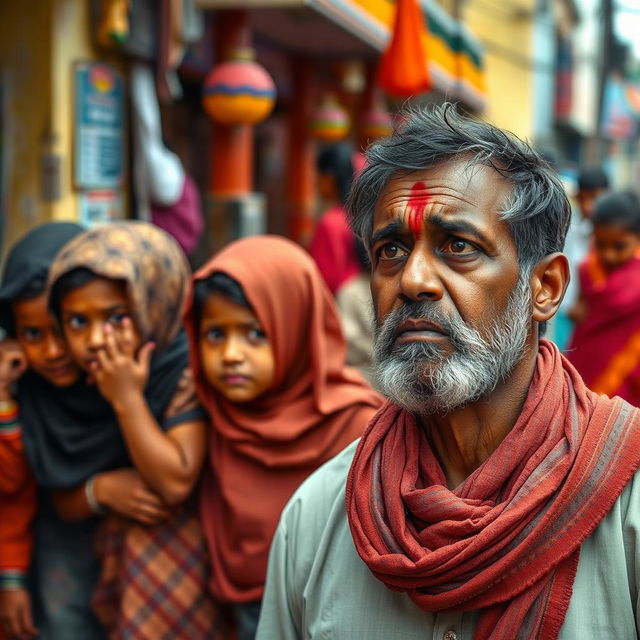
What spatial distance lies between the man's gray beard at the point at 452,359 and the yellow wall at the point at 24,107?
12.6 feet

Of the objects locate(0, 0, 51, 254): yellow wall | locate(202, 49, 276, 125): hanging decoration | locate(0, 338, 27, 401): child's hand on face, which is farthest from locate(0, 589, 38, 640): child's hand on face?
locate(202, 49, 276, 125): hanging decoration

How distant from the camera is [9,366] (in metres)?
2.83

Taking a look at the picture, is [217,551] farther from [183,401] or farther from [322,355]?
[322,355]

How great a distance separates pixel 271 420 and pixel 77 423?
62 centimetres

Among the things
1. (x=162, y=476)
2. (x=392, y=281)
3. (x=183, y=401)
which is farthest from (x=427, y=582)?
(x=183, y=401)

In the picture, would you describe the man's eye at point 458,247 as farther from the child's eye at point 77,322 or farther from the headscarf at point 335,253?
the headscarf at point 335,253

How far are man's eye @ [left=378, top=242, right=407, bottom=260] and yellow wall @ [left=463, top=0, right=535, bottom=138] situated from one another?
19270 mm

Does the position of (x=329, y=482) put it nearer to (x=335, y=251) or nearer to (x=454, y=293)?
(x=454, y=293)

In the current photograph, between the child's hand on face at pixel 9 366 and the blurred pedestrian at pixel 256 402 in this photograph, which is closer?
the blurred pedestrian at pixel 256 402

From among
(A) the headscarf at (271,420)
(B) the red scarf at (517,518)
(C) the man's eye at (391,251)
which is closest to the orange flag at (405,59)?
(A) the headscarf at (271,420)

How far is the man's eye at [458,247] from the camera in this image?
5.66 ft

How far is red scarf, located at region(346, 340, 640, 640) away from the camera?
155 centimetres

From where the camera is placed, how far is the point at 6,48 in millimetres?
5246

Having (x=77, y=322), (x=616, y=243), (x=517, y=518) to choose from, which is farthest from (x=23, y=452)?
(x=616, y=243)
